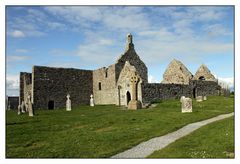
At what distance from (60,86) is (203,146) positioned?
1253 inches

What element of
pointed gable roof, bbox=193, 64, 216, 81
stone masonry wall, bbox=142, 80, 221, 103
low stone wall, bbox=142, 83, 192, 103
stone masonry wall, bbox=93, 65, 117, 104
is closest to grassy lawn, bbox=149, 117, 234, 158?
low stone wall, bbox=142, 83, 192, 103

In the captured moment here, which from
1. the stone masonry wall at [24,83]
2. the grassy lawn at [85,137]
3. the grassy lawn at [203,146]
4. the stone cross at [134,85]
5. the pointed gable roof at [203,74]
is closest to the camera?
the grassy lawn at [203,146]

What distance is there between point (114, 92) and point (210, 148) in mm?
27962

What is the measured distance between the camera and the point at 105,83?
132ft

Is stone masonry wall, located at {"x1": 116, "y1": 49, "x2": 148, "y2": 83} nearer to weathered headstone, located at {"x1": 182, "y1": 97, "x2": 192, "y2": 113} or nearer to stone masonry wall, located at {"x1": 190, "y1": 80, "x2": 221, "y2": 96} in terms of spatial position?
stone masonry wall, located at {"x1": 190, "y1": 80, "x2": 221, "y2": 96}

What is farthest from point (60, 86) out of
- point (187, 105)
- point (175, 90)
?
point (187, 105)

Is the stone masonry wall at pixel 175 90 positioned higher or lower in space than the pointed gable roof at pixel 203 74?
lower

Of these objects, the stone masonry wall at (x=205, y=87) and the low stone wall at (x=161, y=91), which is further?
the stone masonry wall at (x=205, y=87)

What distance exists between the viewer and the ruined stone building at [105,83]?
35875 millimetres

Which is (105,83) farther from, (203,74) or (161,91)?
(203,74)

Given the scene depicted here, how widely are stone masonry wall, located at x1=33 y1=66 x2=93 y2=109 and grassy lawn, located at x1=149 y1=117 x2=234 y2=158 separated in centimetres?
2874

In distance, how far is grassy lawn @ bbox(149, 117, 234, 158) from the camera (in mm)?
9117

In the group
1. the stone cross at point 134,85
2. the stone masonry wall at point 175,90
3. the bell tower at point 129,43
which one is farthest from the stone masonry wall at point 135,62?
the stone cross at point 134,85

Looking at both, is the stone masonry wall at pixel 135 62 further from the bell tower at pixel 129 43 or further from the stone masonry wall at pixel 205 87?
the stone masonry wall at pixel 205 87
